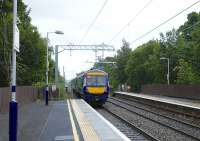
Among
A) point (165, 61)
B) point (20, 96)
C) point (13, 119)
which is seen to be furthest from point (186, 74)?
point (13, 119)

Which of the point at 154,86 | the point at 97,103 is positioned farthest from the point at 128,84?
the point at 97,103

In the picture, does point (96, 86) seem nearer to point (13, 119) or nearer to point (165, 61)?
point (13, 119)

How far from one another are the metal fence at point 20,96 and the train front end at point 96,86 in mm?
5073

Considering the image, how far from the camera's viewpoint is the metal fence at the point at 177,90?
158ft

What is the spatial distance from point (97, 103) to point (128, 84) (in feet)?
204

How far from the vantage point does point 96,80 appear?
134 ft

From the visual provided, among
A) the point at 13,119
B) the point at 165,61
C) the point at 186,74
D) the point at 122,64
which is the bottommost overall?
the point at 13,119

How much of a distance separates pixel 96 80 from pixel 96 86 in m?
0.53

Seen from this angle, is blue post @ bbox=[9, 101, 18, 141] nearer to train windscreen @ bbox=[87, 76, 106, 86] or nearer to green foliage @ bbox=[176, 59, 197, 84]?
train windscreen @ bbox=[87, 76, 106, 86]

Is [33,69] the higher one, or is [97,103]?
[33,69]

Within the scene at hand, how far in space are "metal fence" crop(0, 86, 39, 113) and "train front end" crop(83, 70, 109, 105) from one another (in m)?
5.07

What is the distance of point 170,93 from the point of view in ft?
188

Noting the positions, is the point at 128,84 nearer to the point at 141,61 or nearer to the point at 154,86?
the point at 141,61

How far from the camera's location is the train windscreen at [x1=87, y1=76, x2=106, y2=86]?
4067 centimetres
